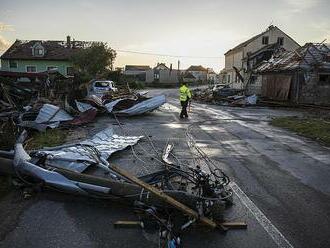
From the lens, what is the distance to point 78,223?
5.30 m

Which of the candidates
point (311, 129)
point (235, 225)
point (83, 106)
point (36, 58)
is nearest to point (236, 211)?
point (235, 225)

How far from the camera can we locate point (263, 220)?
5.46 meters

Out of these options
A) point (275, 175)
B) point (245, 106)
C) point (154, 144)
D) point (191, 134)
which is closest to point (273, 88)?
point (245, 106)

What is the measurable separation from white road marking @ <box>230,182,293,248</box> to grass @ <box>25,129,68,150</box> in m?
5.95

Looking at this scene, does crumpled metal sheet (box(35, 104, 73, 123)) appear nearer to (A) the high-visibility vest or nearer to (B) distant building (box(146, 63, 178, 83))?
(A) the high-visibility vest

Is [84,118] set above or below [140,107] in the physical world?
below

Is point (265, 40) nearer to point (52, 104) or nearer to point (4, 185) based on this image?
point (52, 104)

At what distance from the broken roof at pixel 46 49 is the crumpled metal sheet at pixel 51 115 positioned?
40.5 m

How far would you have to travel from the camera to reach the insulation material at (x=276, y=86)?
30.4 m

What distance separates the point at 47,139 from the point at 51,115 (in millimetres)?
4059

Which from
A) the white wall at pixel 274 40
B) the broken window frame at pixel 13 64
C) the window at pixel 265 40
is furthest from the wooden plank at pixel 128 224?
the window at pixel 265 40

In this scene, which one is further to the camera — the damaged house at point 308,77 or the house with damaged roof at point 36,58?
the house with damaged roof at point 36,58

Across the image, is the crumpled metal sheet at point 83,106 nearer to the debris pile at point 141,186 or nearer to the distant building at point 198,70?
the debris pile at point 141,186

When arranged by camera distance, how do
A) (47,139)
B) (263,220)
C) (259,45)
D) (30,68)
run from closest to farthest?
1. (263,220)
2. (47,139)
3. (30,68)
4. (259,45)
